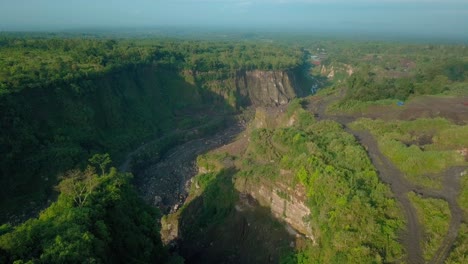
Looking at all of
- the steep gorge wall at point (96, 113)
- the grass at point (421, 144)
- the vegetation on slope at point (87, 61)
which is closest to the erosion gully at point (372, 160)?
the grass at point (421, 144)

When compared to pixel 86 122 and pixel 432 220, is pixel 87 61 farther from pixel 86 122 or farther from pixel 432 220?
pixel 432 220

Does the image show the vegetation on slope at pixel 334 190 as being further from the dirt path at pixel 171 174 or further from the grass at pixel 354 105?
the dirt path at pixel 171 174

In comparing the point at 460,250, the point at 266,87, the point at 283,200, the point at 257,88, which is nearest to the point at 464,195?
the point at 460,250

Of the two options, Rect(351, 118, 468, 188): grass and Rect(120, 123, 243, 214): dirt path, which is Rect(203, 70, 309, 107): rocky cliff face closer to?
Rect(120, 123, 243, 214): dirt path

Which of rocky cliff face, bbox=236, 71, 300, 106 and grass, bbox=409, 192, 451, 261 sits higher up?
grass, bbox=409, 192, 451, 261

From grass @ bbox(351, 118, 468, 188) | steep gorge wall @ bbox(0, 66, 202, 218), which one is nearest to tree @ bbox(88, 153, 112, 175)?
steep gorge wall @ bbox(0, 66, 202, 218)

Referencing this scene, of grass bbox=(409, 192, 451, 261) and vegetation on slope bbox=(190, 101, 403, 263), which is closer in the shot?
grass bbox=(409, 192, 451, 261)

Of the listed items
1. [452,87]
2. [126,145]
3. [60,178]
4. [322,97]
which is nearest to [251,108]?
[322,97]
